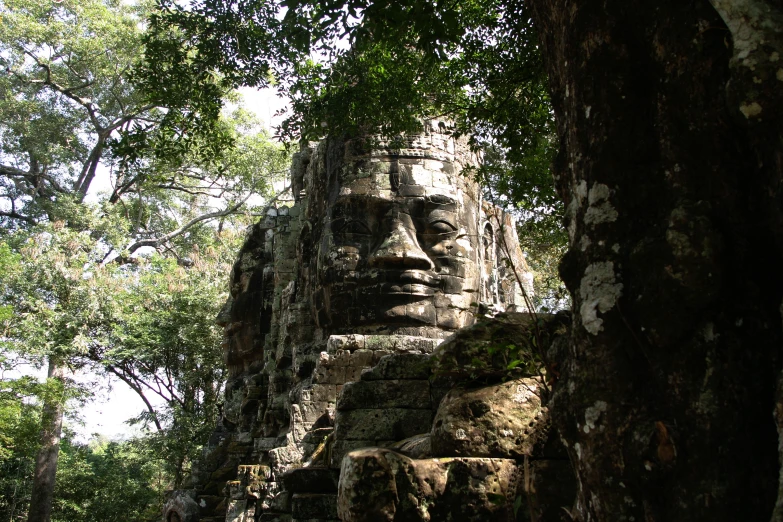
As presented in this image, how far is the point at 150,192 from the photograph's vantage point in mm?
Answer: 27781

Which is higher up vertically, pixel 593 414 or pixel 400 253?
pixel 400 253

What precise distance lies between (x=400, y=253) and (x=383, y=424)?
141 inches

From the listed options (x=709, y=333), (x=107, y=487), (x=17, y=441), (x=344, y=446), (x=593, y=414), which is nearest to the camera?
(x=709, y=333)

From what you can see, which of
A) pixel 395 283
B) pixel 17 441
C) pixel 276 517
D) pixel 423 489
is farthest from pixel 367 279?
pixel 17 441

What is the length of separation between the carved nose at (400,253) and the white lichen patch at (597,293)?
5.93m

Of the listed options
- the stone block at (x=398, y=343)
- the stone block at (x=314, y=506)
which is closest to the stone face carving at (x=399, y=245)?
the stone block at (x=398, y=343)

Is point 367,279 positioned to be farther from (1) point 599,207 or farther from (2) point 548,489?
(1) point 599,207

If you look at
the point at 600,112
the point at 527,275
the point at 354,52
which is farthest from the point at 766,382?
the point at 527,275

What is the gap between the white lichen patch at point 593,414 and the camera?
264 centimetres

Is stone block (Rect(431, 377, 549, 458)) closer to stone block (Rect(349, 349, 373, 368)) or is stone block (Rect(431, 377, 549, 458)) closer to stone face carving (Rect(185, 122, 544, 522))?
stone face carving (Rect(185, 122, 544, 522))

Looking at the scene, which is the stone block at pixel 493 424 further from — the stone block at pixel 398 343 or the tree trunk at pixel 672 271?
the stone block at pixel 398 343

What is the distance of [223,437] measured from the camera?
48.5 ft

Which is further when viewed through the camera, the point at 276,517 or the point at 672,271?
the point at 276,517

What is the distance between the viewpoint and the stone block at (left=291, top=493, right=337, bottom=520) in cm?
525
